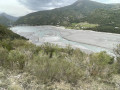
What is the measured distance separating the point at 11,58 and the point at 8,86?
275cm

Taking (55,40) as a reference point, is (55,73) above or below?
above

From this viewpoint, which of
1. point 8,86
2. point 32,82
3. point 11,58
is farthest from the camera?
point 11,58

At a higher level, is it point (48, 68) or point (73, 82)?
point (48, 68)

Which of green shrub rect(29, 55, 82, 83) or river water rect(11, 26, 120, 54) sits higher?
green shrub rect(29, 55, 82, 83)

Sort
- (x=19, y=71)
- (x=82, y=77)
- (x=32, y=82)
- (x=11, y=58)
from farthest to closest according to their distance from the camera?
(x=11, y=58)
(x=19, y=71)
(x=82, y=77)
(x=32, y=82)

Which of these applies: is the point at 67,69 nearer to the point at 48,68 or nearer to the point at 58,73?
the point at 58,73

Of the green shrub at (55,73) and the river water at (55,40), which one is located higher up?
the green shrub at (55,73)

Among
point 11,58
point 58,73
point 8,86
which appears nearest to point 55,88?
point 58,73

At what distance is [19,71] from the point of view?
693 centimetres

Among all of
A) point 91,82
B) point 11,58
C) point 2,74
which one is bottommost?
point 91,82

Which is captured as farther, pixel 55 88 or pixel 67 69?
pixel 67 69

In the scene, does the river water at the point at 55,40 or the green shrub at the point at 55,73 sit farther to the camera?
the river water at the point at 55,40

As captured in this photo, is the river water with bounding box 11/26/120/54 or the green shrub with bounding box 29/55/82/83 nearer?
the green shrub with bounding box 29/55/82/83

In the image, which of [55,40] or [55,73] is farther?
[55,40]
